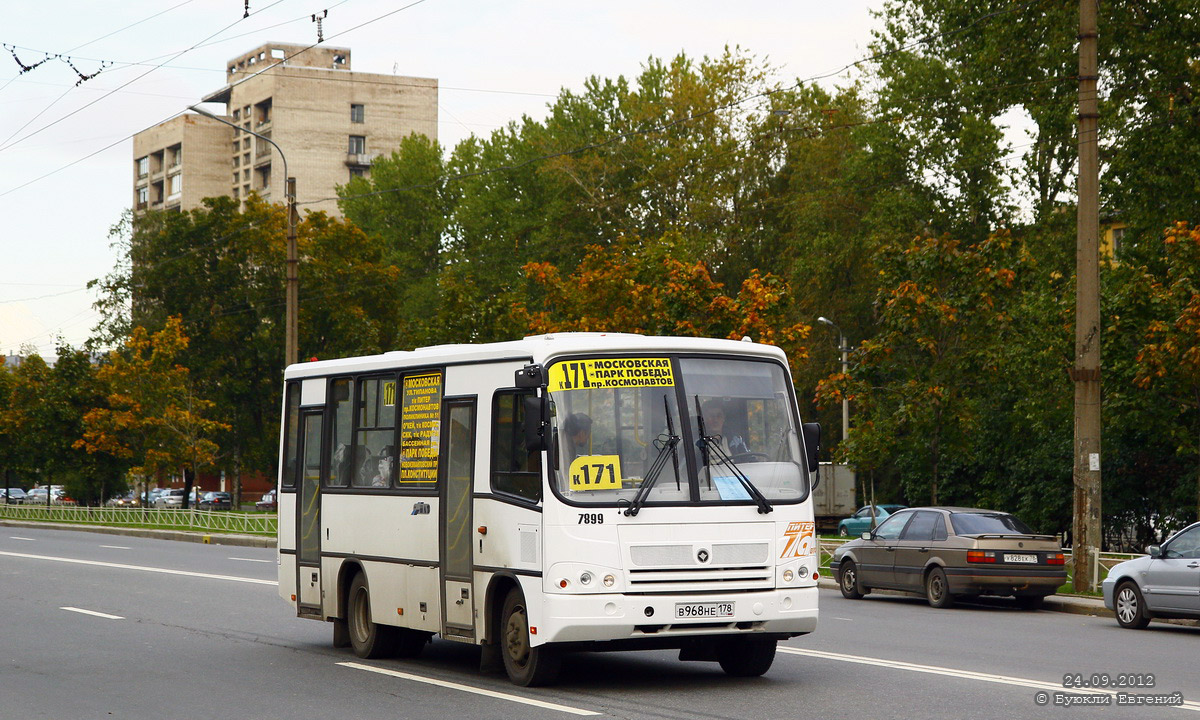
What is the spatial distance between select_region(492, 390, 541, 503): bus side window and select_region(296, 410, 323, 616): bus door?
3.60 m

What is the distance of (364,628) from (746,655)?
12.7 feet

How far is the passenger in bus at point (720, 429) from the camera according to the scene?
11.8 meters

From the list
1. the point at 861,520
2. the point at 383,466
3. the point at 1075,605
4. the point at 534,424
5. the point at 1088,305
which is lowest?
the point at 861,520

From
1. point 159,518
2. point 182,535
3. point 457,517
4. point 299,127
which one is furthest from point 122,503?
point 457,517

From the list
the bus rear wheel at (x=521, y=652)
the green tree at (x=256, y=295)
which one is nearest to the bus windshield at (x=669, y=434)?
the bus rear wheel at (x=521, y=652)

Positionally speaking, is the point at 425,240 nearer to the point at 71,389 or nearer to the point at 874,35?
the point at 71,389

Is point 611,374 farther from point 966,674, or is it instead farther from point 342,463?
point 342,463

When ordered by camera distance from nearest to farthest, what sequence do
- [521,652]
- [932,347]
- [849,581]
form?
[521,652] → [849,581] → [932,347]

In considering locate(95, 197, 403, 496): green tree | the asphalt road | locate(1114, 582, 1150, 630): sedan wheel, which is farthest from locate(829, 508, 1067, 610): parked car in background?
locate(95, 197, 403, 496): green tree

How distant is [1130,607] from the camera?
18.3m

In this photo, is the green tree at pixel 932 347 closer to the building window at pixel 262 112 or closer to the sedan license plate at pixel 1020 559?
the sedan license plate at pixel 1020 559

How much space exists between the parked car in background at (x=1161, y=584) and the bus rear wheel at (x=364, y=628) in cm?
911

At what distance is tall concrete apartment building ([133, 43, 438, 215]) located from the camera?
10519cm

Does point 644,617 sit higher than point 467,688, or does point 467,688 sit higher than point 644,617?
point 644,617
